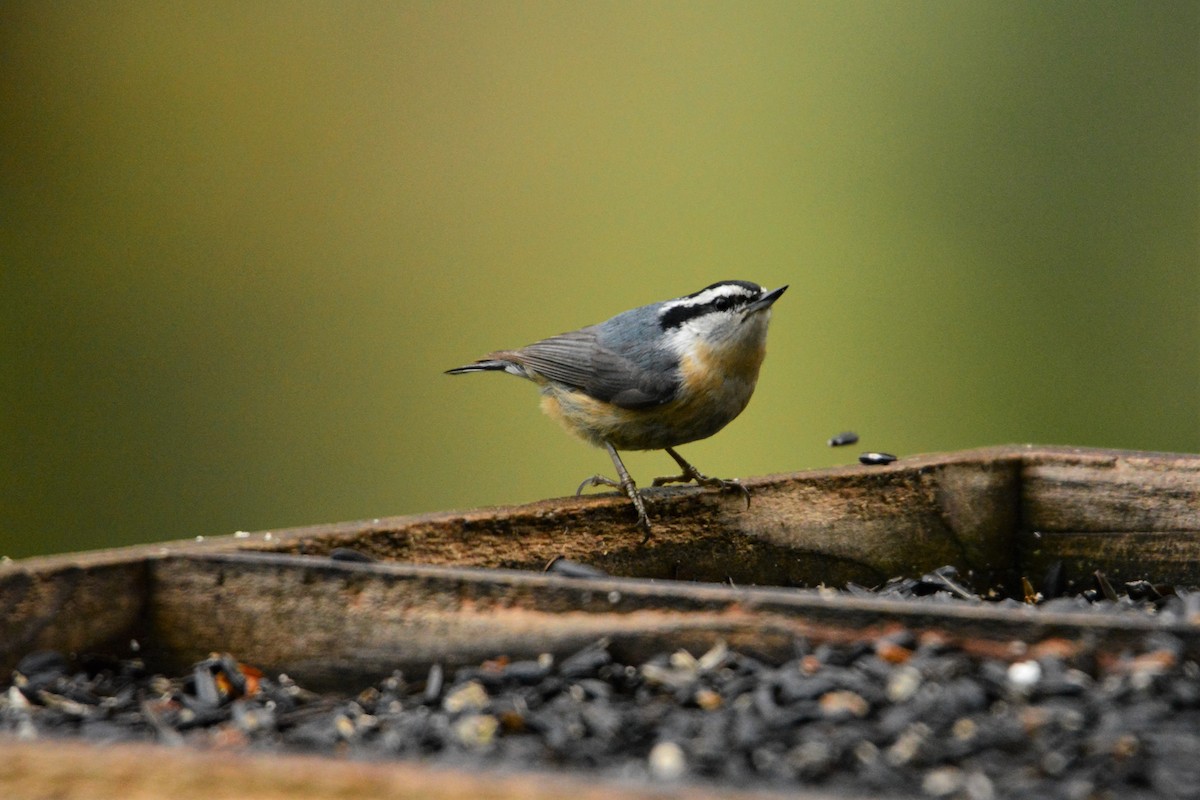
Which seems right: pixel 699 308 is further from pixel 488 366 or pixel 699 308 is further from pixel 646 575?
pixel 646 575

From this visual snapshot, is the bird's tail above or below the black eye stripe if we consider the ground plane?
below

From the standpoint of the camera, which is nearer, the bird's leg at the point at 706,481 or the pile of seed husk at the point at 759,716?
the pile of seed husk at the point at 759,716

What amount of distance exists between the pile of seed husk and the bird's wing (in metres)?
1.73

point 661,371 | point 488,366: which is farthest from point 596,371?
point 488,366

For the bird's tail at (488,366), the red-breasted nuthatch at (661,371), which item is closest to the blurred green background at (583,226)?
the bird's tail at (488,366)

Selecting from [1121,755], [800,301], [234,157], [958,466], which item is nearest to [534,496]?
Result: [800,301]

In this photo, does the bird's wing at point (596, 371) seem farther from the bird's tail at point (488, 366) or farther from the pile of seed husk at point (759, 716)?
the pile of seed husk at point (759, 716)

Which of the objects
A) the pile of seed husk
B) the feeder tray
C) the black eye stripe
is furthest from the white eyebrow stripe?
the pile of seed husk

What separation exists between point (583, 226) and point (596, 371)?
244cm

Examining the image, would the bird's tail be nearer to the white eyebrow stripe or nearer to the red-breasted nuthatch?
the red-breasted nuthatch

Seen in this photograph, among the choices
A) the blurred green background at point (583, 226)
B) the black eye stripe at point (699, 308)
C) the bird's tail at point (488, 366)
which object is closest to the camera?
the black eye stripe at point (699, 308)

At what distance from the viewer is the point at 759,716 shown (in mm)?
1599

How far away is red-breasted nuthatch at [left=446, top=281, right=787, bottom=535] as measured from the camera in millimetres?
3547

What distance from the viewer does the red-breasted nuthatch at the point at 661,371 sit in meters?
3.55
